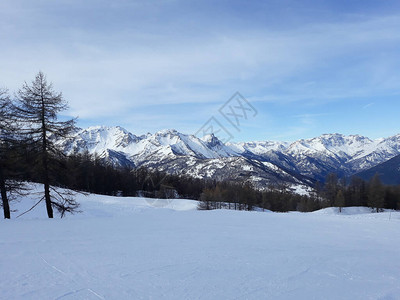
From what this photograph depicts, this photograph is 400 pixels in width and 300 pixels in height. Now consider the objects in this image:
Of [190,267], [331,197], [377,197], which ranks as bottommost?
[331,197]

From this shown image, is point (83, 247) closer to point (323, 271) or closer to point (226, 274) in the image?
point (226, 274)

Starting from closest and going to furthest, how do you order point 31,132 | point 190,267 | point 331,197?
point 190,267 < point 31,132 < point 331,197

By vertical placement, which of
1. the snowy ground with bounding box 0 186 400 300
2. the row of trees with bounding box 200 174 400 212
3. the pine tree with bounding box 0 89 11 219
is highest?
the pine tree with bounding box 0 89 11 219

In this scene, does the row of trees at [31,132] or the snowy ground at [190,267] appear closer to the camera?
the snowy ground at [190,267]

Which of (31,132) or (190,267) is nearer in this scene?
(190,267)

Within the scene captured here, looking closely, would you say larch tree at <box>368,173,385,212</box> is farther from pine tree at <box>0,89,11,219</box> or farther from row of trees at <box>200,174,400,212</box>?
pine tree at <box>0,89,11,219</box>

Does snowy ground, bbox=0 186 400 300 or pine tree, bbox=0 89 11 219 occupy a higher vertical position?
pine tree, bbox=0 89 11 219

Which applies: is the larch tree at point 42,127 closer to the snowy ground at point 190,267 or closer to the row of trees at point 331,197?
the snowy ground at point 190,267

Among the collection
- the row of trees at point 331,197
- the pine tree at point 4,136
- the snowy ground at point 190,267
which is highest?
the pine tree at point 4,136

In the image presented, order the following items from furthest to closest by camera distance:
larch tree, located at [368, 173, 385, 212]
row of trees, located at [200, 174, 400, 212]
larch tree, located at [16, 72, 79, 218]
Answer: row of trees, located at [200, 174, 400, 212], larch tree, located at [368, 173, 385, 212], larch tree, located at [16, 72, 79, 218]

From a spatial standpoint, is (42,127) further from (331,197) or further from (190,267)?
(331,197)

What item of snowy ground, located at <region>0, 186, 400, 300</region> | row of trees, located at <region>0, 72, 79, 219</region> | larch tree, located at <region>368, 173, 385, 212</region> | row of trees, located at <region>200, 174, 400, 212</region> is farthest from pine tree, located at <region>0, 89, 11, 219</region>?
larch tree, located at <region>368, 173, 385, 212</region>

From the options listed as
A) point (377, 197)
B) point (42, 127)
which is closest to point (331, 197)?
point (377, 197)

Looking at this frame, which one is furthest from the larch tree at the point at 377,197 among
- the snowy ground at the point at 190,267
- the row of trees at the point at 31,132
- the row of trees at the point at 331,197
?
the row of trees at the point at 31,132
